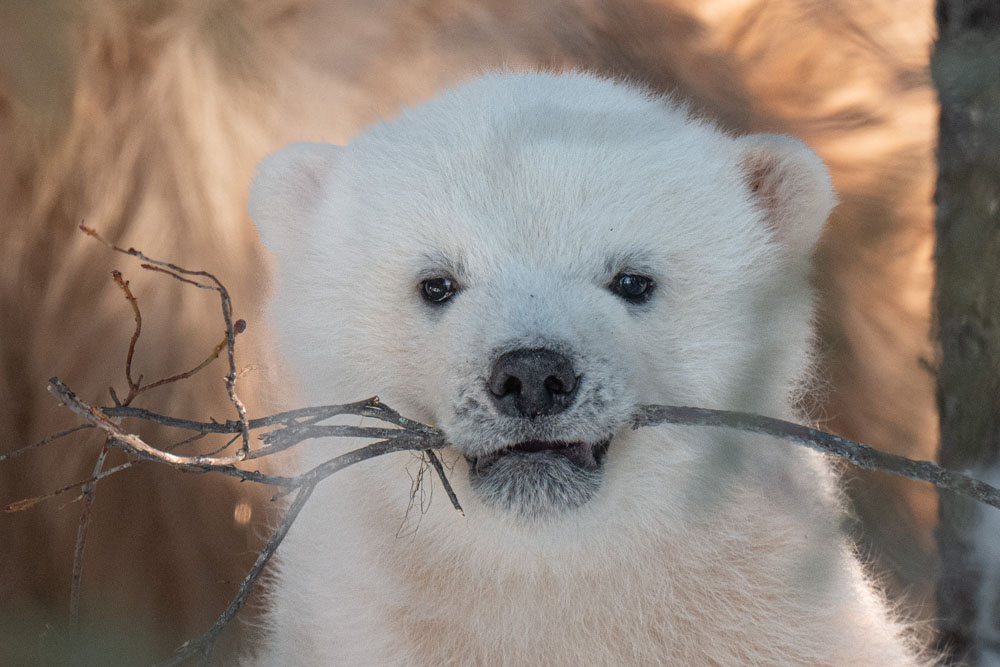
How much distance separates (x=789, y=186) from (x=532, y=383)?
0.77 metres

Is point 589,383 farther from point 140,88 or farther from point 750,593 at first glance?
point 140,88

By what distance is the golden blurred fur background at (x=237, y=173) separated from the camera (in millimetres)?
2133

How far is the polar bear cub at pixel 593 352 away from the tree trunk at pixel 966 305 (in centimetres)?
47

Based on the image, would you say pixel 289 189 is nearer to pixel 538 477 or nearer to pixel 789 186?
pixel 538 477

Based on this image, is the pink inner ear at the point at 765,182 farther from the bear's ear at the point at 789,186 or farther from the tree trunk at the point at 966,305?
the tree trunk at the point at 966,305

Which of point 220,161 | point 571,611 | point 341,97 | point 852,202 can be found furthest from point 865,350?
point 220,161

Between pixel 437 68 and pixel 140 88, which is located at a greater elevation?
pixel 437 68

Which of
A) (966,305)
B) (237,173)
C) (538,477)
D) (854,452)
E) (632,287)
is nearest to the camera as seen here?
(854,452)

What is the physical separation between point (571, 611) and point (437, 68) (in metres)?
1.24

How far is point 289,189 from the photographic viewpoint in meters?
1.83

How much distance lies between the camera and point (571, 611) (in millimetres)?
1676

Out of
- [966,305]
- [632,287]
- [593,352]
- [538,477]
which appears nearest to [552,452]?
[538,477]

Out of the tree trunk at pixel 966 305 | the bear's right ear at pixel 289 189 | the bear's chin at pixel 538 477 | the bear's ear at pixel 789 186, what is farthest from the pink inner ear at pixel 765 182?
the bear's right ear at pixel 289 189

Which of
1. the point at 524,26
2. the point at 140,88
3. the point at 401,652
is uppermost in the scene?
the point at 524,26
